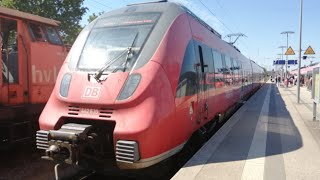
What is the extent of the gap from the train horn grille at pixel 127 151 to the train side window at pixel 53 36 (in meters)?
4.63

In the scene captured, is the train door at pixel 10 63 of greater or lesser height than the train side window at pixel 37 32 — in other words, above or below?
below

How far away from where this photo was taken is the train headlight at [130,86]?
5.50 metres

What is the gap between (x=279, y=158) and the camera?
248 inches

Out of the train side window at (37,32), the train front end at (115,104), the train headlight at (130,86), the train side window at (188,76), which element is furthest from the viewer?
the train side window at (37,32)

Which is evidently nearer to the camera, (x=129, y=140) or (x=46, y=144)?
(x=129, y=140)

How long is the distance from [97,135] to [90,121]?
305 mm

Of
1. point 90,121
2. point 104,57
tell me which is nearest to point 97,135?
point 90,121

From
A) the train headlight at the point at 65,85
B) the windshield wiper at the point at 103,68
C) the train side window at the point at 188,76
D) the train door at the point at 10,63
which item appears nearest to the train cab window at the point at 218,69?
the train side window at the point at 188,76

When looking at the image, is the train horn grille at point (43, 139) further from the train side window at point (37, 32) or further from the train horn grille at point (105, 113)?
the train side window at point (37, 32)

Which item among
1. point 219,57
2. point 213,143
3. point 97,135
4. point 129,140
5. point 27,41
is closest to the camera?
point 129,140

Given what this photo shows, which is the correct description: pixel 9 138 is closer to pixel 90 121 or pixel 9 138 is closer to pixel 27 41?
pixel 27 41

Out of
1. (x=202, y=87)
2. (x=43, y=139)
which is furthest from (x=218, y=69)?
(x=43, y=139)

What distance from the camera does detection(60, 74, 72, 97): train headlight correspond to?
236 inches

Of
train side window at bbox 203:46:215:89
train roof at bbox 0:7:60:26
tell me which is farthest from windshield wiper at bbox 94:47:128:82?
train roof at bbox 0:7:60:26
